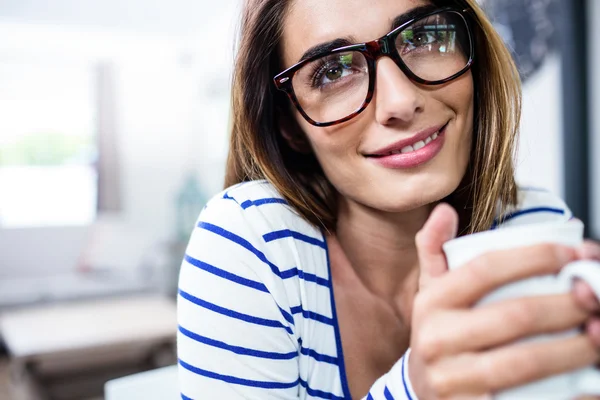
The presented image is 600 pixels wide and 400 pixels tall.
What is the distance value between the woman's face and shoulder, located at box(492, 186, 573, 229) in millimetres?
222

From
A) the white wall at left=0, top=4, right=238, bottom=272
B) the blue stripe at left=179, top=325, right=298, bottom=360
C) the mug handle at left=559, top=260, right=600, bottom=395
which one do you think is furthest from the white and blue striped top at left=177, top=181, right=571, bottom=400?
the white wall at left=0, top=4, right=238, bottom=272

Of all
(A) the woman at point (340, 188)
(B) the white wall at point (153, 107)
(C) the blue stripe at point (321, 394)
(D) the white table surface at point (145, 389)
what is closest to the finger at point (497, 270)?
(A) the woman at point (340, 188)

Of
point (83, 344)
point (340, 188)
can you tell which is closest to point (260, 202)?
point (340, 188)

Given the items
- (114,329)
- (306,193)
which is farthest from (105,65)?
(306,193)

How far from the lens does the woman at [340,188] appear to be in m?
0.68

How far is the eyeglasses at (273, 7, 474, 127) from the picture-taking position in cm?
69

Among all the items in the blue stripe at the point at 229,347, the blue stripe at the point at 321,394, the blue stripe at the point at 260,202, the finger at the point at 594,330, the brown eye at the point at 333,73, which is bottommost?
the blue stripe at the point at 321,394

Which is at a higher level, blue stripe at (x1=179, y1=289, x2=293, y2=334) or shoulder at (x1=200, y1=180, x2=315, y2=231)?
shoulder at (x1=200, y1=180, x2=315, y2=231)

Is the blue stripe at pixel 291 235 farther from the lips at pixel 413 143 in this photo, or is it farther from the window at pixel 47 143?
the window at pixel 47 143

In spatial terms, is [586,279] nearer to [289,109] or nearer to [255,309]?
[255,309]

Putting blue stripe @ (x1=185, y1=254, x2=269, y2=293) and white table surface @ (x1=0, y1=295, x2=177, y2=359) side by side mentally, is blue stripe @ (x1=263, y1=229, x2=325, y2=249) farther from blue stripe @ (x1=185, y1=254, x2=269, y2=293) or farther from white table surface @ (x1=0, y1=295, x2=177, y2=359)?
white table surface @ (x1=0, y1=295, x2=177, y2=359)

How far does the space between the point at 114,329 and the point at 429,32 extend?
245 centimetres

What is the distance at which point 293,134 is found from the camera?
3.08 feet

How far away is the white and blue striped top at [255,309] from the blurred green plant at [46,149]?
3.47 metres
